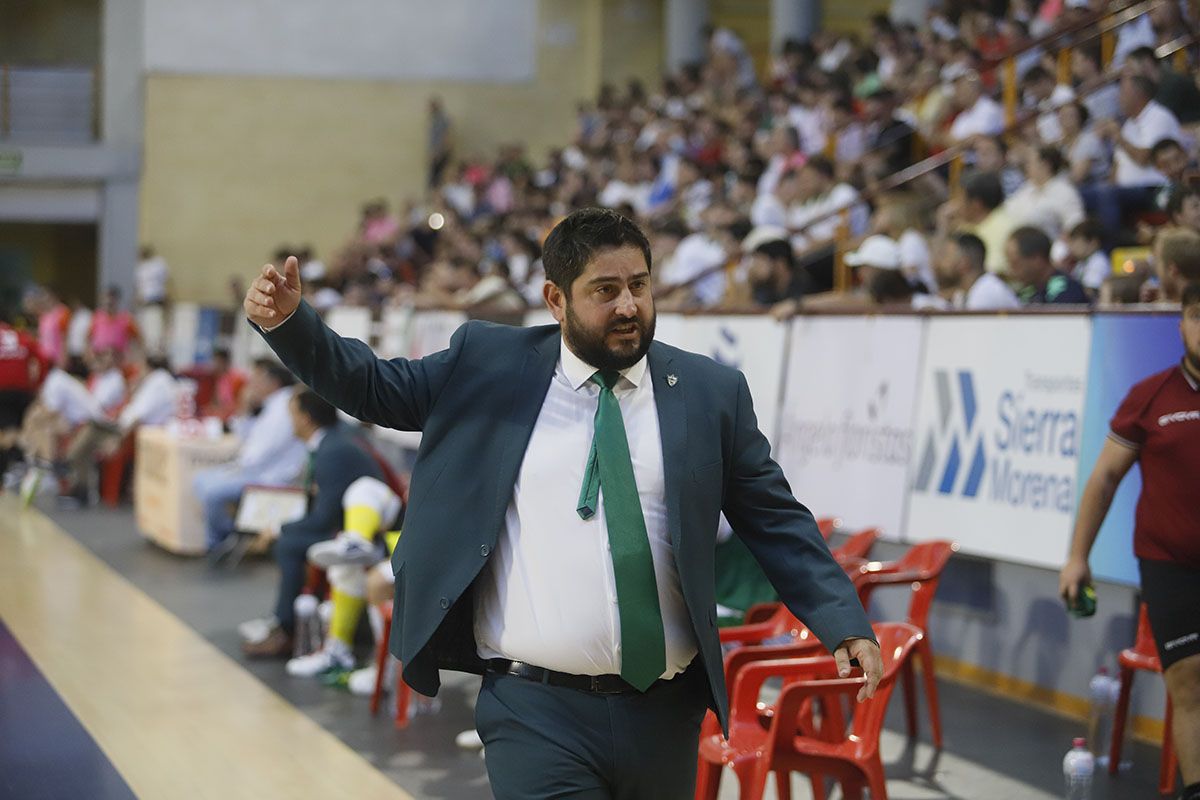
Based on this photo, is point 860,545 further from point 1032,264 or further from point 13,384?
point 13,384

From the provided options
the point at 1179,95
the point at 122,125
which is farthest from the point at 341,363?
the point at 122,125

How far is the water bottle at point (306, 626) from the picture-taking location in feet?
27.7

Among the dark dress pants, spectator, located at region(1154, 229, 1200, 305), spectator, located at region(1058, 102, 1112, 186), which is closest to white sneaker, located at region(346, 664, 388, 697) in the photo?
spectator, located at region(1154, 229, 1200, 305)

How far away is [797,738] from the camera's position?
494 cm

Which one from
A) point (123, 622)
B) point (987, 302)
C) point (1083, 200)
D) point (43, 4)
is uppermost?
point (43, 4)

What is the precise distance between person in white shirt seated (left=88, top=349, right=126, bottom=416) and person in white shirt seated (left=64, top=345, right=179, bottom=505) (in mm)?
768

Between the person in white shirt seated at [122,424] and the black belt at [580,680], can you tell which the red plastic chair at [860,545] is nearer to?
the black belt at [580,680]

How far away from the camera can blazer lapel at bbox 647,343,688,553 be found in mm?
3426

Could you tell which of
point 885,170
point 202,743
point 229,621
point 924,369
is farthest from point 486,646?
point 885,170

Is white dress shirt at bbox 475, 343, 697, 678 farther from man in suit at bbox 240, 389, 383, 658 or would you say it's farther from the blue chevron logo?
man in suit at bbox 240, 389, 383, 658

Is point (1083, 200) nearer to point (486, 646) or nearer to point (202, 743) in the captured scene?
point (202, 743)

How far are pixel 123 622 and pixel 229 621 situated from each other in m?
0.66

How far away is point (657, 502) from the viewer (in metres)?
3.48

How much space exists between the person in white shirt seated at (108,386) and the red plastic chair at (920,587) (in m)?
12.2
